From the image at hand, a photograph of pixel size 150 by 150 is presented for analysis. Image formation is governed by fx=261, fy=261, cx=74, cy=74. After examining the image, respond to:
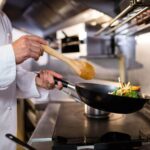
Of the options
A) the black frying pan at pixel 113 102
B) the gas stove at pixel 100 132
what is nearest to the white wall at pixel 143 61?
the gas stove at pixel 100 132

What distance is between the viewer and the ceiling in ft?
4.06

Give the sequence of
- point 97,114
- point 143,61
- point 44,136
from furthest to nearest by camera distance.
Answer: point 143,61 < point 97,114 < point 44,136

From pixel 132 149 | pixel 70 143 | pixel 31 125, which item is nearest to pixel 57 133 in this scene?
pixel 70 143

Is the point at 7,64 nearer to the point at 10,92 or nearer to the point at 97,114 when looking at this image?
the point at 10,92

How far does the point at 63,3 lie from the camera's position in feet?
5.18

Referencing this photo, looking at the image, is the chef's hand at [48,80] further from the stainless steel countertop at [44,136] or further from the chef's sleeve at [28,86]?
the stainless steel countertop at [44,136]

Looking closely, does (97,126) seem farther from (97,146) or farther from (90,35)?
(90,35)

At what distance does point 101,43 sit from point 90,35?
5.1 inches

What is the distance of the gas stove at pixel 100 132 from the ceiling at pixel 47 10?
0.50m

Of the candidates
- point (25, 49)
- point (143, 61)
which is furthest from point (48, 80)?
point (143, 61)

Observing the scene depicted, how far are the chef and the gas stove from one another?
171 mm

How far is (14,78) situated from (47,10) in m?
1.27

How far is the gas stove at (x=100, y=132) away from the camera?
2.57 ft

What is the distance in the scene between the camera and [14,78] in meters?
0.78
